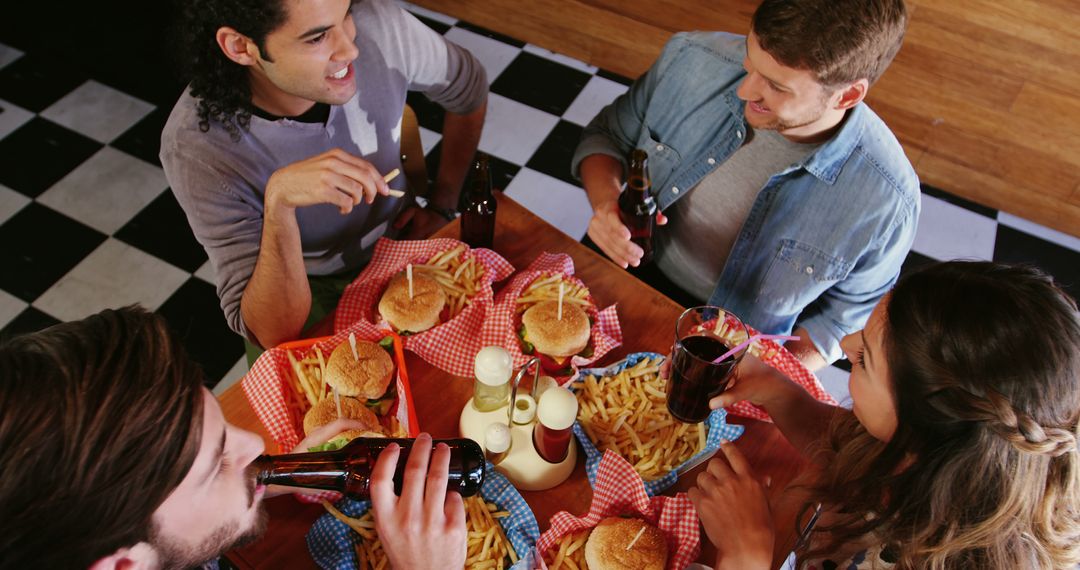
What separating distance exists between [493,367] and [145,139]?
2.57m

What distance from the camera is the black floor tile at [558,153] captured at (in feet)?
11.0

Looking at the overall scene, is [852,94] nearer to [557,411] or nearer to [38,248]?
[557,411]

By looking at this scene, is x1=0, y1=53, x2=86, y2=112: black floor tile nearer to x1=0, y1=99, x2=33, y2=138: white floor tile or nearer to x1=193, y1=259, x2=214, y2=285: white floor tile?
x1=0, y1=99, x2=33, y2=138: white floor tile

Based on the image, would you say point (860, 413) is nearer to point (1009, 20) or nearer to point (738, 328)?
point (738, 328)

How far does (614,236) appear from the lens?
185 cm

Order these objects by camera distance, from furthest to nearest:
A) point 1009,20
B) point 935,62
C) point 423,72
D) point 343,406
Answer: point 935,62
point 1009,20
point 423,72
point 343,406

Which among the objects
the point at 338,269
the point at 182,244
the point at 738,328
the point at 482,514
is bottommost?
the point at 182,244

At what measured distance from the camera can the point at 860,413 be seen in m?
1.35

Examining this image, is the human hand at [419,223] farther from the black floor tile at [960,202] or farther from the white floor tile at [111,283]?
the black floor tile at [960,202]

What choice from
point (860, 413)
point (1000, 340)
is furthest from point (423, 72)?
point (1000, 340)

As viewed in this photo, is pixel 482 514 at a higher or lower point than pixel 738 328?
lower

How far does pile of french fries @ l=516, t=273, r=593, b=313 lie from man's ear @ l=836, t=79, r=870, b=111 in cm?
71

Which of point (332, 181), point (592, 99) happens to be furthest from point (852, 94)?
point (592, 99)

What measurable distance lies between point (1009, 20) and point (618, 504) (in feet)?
8.62
